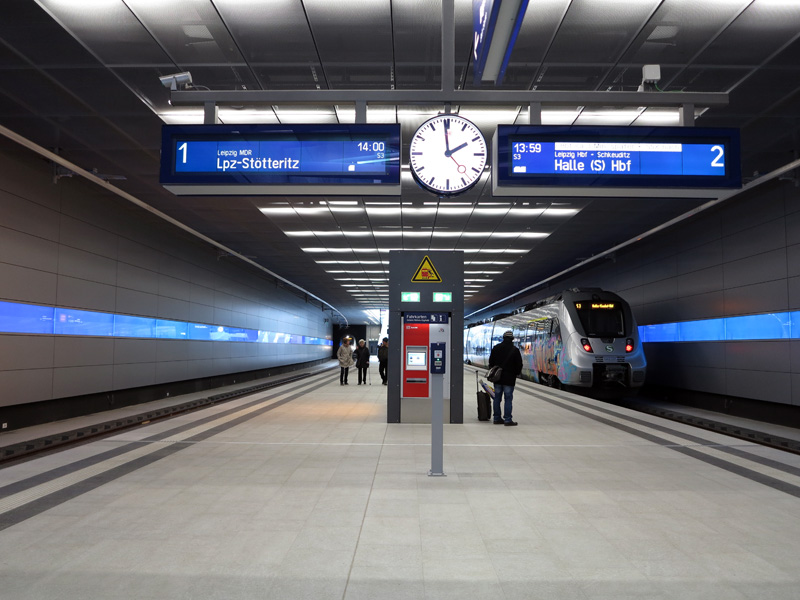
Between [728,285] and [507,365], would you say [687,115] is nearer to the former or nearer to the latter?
A: [507,365]

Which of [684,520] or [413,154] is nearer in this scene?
[684,520]

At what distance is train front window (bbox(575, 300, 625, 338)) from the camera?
53.5ft

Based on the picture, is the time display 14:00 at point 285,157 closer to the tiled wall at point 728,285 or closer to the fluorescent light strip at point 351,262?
the tiled wall at point 728,285

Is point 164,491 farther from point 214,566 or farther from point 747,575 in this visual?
point 747,575

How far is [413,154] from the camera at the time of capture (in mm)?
5328

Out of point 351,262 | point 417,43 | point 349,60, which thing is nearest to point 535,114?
point 417,43

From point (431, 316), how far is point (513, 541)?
6479 mm

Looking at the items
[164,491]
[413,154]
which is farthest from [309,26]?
[164,491]

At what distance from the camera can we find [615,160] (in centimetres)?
555

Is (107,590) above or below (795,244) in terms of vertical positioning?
below

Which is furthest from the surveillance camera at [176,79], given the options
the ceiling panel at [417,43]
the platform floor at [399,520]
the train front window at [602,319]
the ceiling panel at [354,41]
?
the train front window at [602,319]

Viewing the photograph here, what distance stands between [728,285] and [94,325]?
13.3 meters

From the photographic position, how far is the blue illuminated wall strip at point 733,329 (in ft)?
37.7

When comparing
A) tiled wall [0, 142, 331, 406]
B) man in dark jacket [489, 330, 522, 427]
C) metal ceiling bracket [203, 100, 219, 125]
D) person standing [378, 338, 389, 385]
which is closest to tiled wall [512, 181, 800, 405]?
man in dark jacket [489, 330, 522, 427]
